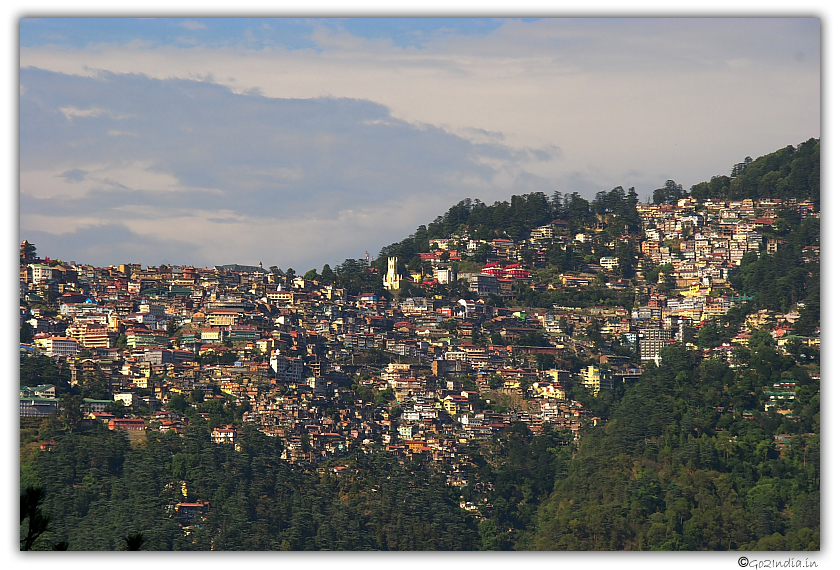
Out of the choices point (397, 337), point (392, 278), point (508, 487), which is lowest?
point (508, 487)

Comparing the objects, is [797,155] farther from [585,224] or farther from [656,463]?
[656,463]

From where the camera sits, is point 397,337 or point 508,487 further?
point 397,337

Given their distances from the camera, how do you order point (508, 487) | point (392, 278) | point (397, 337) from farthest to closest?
point (392, 278)
point (397, 337)
point (508, 487)

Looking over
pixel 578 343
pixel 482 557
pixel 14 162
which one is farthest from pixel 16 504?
pixel 578 343

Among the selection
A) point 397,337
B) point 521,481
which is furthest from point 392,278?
point 521,481

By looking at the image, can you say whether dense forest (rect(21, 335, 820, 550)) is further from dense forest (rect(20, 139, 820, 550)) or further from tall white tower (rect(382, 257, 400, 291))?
tall white tower (rect(382, 257, 400, 291))

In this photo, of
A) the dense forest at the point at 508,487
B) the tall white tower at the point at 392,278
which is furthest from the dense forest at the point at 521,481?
the tall white tower at the point at 392,278

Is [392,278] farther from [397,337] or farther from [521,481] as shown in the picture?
[521,481]
